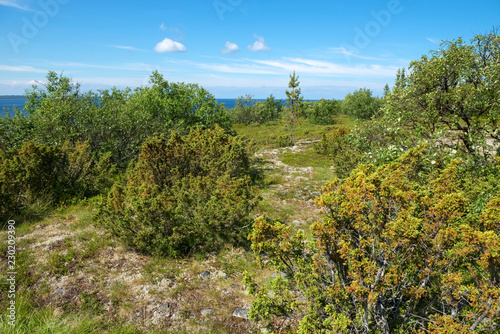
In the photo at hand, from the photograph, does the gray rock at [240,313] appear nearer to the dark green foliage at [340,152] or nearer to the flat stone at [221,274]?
the flat stone at [221,274]

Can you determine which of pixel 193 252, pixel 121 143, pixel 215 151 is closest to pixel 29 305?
pixel 193 252

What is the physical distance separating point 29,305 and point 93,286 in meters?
1.17

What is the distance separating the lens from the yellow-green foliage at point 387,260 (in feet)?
11.1

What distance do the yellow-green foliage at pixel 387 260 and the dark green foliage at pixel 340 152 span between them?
29.5 feet

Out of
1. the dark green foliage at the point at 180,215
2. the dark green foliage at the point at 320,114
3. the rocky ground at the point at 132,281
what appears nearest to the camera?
the rocky ground at the point at 132,281

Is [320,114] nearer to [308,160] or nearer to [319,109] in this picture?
[319,109]

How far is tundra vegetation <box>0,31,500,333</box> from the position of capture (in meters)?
3.71

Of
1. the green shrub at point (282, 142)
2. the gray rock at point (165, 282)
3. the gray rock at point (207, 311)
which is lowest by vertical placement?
the gray rock at point (207, 311)

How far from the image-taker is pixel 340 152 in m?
19.9

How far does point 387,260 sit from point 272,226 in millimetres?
1838

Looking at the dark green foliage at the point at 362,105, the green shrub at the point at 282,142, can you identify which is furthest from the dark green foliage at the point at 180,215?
the dark green foliage at the point at 362,105

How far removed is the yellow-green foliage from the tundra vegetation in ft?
0.10

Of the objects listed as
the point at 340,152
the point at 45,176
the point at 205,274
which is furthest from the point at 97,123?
the point at 340,152

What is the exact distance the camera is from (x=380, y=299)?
369 centimetres
